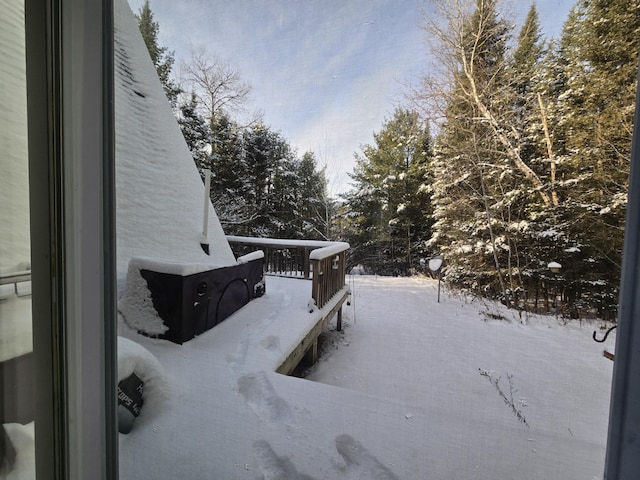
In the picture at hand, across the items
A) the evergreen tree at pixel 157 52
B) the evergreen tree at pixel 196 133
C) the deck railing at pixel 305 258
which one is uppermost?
the evergreen tree at pixel 157 52

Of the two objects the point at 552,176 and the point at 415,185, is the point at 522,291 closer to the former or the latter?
the point at 552,176

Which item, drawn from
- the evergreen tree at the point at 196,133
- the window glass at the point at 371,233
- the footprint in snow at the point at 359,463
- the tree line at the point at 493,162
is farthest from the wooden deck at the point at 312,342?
the evergreen tree at the point at 196,133

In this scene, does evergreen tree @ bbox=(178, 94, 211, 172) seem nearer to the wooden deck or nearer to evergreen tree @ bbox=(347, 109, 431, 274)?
evergreen tree @ bbox=(347, 109, 431, 274)

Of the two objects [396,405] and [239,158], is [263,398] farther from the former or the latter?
[239,158]

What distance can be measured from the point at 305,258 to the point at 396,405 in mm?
647

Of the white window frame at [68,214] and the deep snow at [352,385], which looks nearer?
the white window frame at [68,214]

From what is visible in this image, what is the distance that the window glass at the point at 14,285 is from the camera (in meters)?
0.61

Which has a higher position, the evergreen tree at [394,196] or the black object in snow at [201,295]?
the evergreen tree at [394,196]

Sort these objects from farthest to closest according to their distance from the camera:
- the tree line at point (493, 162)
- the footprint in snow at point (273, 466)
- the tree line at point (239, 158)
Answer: the tree line at point (239, 158)
the footprint in snow at point (273, 466)
the tree line at point (493, 162)

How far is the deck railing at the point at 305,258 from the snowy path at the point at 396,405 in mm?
123

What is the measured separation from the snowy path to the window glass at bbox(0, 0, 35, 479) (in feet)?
0.82

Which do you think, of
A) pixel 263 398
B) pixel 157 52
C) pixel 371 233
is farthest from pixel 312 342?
pixel 157 52

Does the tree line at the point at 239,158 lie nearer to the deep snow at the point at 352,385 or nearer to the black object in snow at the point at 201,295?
the deep snow at the point at 352,385

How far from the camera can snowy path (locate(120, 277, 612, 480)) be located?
2.23 feet
